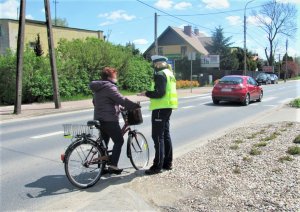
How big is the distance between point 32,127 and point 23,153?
4589mm

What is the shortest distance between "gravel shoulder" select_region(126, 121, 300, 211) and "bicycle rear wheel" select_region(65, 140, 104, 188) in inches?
23.7

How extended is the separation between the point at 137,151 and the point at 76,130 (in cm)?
134

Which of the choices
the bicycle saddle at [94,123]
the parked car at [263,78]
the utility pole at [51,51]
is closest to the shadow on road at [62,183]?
the bicycle saddle at [94,123]

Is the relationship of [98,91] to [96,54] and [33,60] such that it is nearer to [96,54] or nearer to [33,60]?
[33,60]

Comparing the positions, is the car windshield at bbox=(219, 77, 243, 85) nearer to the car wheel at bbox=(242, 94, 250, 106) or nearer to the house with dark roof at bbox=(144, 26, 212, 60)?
the car wheel at bbox=(242, 94, 250, 106)

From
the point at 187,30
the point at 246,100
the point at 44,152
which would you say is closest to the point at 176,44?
the point at 187,30

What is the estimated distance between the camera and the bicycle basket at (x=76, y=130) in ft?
19.5

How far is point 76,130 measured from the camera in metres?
5.97

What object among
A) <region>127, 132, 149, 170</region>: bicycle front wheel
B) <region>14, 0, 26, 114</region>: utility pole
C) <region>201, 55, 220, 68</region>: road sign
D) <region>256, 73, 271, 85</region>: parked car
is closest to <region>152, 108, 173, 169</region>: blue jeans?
<region>127, 132, 149, 170</region>: bicycle front wheel

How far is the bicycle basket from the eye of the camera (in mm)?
5934

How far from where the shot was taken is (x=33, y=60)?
22.7 metres

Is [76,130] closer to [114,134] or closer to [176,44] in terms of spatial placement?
[114,134]

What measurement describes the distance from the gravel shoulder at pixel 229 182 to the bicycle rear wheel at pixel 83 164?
1.97ft

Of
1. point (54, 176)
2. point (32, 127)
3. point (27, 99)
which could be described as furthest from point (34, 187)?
point (27, 99)
